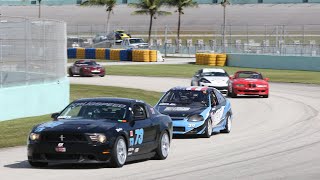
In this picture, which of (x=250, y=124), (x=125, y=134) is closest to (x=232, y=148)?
(x=125, y=134)

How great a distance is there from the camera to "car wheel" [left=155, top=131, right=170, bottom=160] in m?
16.9

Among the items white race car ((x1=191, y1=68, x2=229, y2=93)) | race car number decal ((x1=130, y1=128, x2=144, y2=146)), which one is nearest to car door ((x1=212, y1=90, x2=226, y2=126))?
race car number decal ((x1=130, y1=128, x2=144, y2=146))

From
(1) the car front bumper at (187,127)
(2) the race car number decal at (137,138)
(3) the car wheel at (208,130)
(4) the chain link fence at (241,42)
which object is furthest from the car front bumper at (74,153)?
(4) the chain link fence at (241,42)

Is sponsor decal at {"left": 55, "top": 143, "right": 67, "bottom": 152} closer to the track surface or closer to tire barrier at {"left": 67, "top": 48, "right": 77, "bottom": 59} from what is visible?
the track surface

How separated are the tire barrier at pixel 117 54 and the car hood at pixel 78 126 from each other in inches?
2404

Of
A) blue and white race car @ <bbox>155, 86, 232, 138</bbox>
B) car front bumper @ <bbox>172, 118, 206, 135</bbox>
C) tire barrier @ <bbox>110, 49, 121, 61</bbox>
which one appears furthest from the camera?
tire barrier @ <bbox>110, 49, 121, 61</bbox>

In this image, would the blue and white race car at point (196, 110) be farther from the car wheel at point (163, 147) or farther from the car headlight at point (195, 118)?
the car wheel at point (163, 147)

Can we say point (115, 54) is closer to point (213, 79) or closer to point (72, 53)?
point (72, 53)

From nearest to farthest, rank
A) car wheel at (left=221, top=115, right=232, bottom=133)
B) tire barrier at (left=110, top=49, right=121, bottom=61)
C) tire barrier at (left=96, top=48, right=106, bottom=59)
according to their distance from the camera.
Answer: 1. car wheel at (left=221, top=115, right=232, bottom=133)
2. tire barrier at (left=110, top=49, right=121, bottom=61)
3. tire barrier at (left=96, top=48, right=106, bottom=59)

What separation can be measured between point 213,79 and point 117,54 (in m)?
41.7

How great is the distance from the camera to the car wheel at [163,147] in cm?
1692

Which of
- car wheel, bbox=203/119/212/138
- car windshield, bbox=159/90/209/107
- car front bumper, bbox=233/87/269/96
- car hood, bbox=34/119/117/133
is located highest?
car hood, bbox=34/119/117/133

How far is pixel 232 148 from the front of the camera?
64.2ft

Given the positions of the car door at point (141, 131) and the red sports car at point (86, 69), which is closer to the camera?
the car door at point (141, 131)
